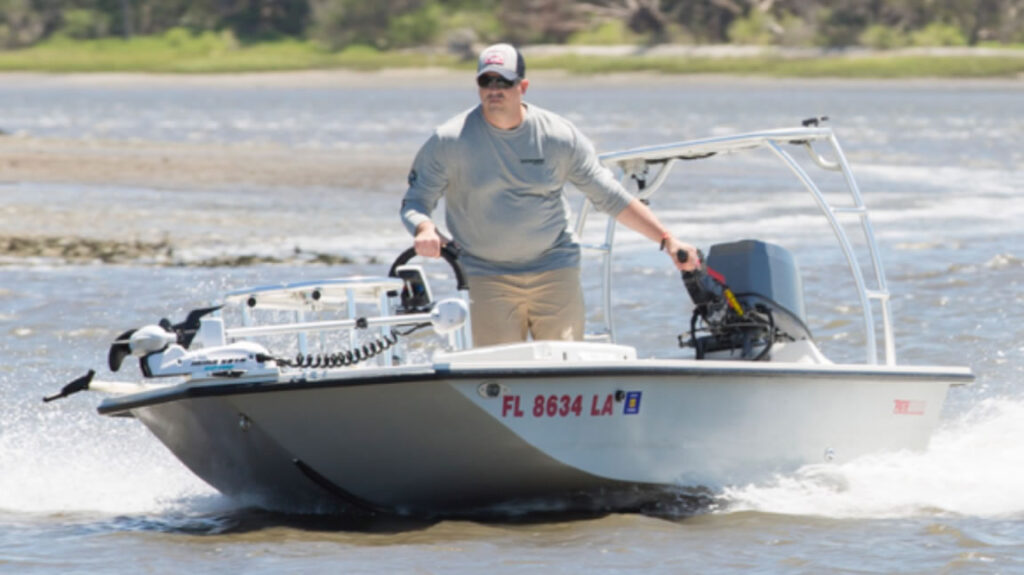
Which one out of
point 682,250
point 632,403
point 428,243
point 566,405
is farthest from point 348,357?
point 682,250

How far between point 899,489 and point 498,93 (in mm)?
2482

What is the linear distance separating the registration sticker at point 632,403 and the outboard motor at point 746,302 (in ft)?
2.94

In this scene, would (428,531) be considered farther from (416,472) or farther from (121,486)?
(121,486)

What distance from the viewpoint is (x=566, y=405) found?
697 cm

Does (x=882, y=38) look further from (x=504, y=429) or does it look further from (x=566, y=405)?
(x=504, y=429)

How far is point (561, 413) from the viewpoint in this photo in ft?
22.9

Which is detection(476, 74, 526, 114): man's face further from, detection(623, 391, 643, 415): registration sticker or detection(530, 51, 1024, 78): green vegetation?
detection(530, 51, 1024, 78): green vegetation

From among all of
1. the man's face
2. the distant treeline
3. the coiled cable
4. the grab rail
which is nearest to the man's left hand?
the grab rail

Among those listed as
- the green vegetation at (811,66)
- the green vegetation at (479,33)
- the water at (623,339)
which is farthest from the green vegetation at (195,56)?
the water at (623,339)

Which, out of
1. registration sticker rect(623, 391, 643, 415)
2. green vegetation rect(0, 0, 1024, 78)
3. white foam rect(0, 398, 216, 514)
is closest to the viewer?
registration sticker rect(623, 391, 643, 415)

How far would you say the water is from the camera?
23.4ft

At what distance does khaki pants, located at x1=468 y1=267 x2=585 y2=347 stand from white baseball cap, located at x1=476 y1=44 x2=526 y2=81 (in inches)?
33.3

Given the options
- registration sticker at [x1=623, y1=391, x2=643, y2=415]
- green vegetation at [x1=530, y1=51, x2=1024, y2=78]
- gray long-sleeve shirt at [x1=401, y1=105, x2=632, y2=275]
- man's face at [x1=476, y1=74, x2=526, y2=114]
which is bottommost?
registration sticker at [x1=623, y1=391, x2=643, y2=415]

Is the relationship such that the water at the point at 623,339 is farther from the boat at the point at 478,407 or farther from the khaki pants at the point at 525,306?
the khaki pants at the point at 525,306
